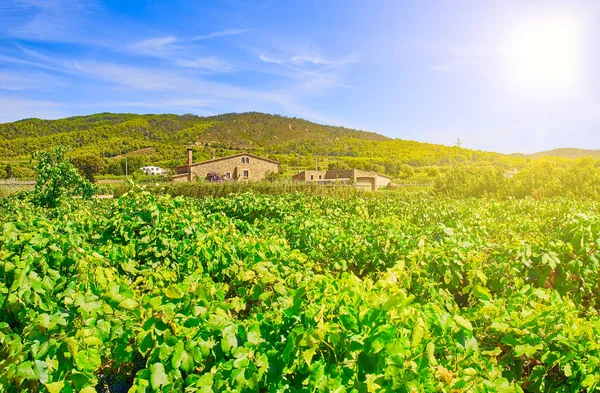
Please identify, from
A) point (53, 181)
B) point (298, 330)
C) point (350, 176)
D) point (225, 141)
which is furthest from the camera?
point (225, 141)

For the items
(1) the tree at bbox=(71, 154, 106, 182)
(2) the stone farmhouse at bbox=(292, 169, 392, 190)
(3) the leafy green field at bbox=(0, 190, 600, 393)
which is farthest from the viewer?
(1) the tree at bbox=(71, 154, 106, 182)

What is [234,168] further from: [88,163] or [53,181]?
[53,181]

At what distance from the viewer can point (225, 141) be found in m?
103

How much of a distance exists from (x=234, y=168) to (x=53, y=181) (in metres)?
41.7

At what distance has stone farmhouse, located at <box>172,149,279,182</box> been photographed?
49562 mm

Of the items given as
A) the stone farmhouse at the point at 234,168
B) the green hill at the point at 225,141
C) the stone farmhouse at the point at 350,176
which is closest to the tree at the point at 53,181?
the stone farmhouse at the point at 234,168

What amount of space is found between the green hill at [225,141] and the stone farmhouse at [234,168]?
27.7 meters

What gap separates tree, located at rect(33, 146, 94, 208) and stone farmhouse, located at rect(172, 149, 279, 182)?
1385 inches

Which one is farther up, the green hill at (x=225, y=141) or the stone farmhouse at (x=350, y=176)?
the green hill at (x=225, y=141)

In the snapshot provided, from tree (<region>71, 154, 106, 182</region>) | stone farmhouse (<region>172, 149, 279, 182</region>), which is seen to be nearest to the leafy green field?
stone farmhouse (<region>172, 149, 279, 182</region>)

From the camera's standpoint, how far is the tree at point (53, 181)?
11.6m

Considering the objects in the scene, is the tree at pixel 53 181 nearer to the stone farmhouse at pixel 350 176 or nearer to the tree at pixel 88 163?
the stone farmhouse at pixel 350 176

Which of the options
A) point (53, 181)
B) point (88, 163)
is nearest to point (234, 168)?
point (88, 163)

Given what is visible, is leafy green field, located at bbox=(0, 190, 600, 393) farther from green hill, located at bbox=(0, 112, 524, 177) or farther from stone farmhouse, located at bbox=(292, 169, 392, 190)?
green hill, located at bbox=(0, 112, 524, 177)
